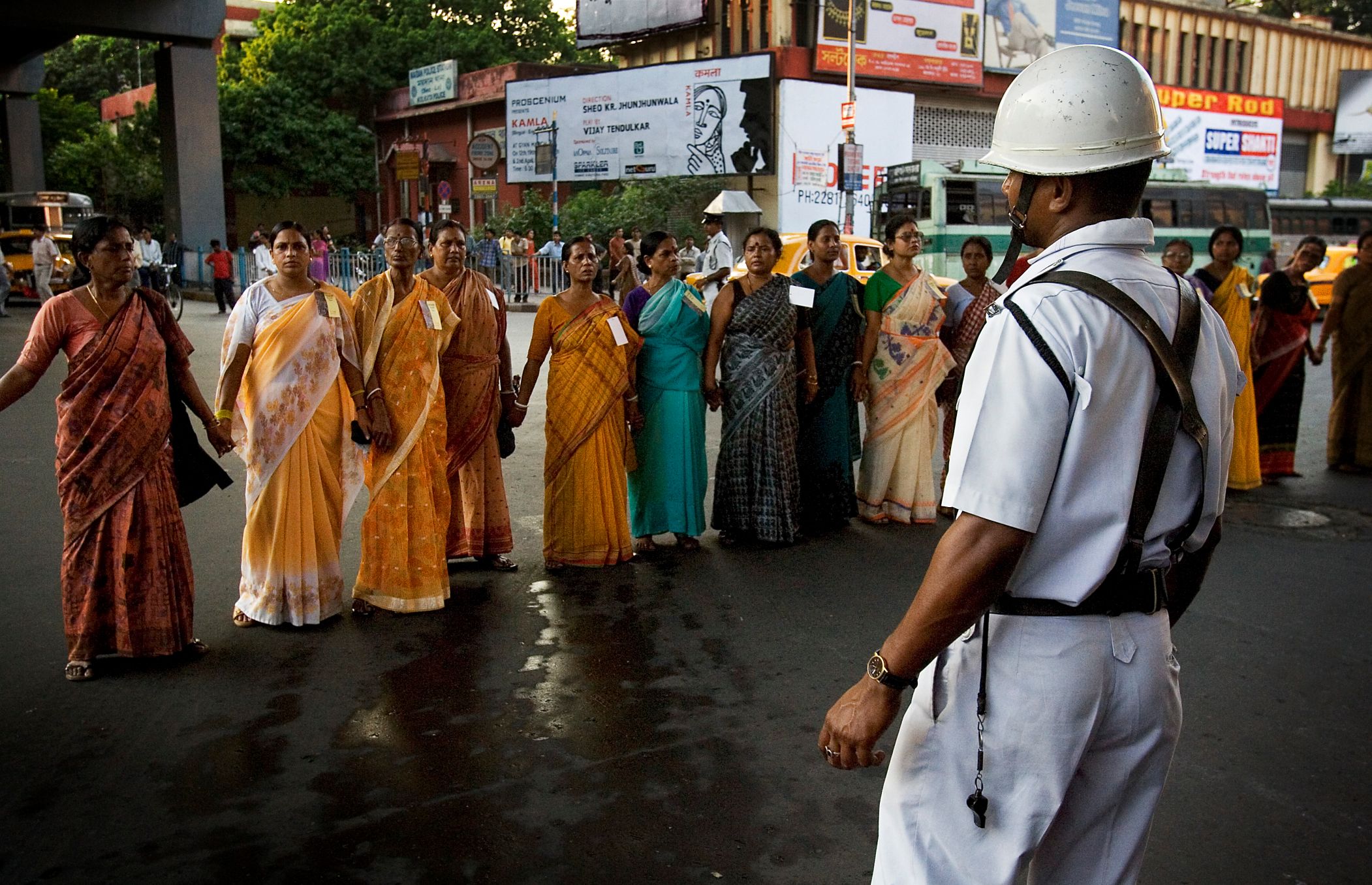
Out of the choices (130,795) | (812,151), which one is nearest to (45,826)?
(130,795)

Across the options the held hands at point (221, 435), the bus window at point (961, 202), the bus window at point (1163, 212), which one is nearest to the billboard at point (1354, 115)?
the bus window at point (1163, 212)

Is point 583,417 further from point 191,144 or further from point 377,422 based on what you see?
point 191,144

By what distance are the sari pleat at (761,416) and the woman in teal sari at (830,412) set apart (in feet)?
1.17

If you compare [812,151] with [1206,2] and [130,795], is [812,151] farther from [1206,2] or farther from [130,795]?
[130,795]

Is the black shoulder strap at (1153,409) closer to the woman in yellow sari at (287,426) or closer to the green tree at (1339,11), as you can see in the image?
the woman in yellow sari at (287,426)

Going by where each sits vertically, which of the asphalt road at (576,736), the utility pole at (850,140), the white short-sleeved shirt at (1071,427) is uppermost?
the utility pole at (850,140)

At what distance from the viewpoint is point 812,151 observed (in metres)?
26.5

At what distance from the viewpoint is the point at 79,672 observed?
415cm

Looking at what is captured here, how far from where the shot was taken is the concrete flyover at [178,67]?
2098cm

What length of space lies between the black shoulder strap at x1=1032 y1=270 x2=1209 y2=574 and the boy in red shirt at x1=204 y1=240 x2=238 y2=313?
2103 cm

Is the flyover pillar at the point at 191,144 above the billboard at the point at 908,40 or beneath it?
beneath

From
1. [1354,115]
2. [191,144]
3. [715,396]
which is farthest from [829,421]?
[1354,115]

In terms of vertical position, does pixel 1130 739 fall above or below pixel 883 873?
above

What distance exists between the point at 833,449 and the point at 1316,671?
2829mm
